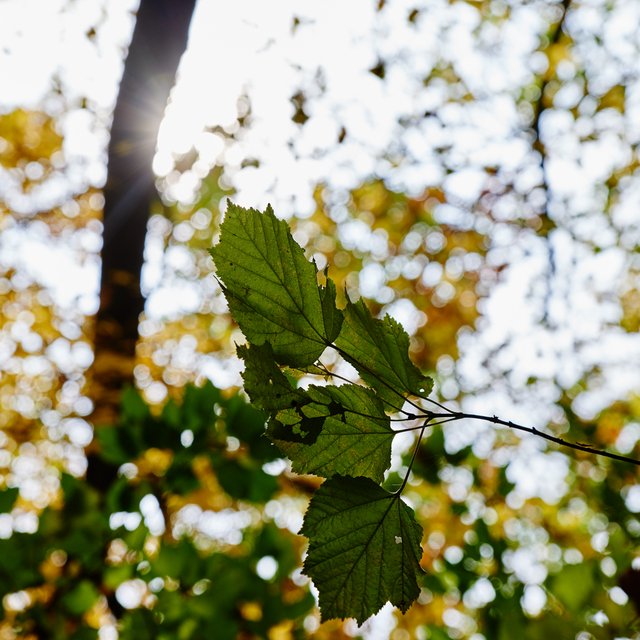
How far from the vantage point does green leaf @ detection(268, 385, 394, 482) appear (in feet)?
1.52

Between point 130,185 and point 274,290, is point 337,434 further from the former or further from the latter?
point 130,185

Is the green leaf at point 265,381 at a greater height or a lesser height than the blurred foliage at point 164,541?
greater

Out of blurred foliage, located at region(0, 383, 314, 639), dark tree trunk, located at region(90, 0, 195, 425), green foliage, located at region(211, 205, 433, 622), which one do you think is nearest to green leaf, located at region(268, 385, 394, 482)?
green foliage, located at region(211, 205, 433, 622)

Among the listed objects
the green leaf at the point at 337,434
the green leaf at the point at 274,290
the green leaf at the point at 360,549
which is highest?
the green leaf at the point at 274,290

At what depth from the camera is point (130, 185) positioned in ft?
14.7

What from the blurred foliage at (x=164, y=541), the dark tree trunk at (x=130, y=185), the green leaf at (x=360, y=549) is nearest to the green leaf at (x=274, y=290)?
the green leaf at (x=360, y=549)

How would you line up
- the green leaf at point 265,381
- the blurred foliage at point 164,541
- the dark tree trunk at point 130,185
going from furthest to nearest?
the dark tree trunk at point 130,185, the blurred foliage at point 164,541, the green leaf at point 265,381

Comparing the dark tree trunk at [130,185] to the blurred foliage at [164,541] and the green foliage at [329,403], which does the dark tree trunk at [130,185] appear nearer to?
the blurred foliage at [164,541]

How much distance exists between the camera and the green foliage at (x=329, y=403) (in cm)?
45

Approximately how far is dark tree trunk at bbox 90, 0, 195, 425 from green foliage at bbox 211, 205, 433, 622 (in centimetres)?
362

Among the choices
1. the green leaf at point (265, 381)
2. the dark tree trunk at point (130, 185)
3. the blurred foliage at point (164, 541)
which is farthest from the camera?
the dark tree trunk at point (130, 185)

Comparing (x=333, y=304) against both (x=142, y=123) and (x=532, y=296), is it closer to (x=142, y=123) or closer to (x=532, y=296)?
(x=142, y=123)

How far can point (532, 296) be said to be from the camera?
740cm

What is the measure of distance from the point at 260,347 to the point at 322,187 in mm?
6352
